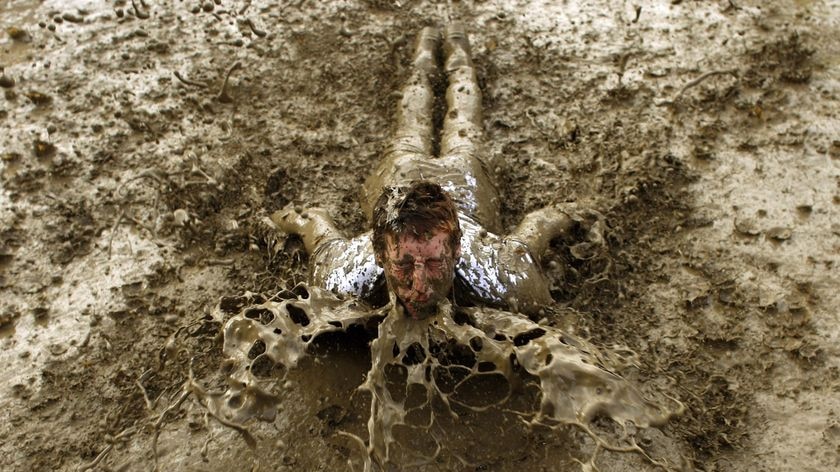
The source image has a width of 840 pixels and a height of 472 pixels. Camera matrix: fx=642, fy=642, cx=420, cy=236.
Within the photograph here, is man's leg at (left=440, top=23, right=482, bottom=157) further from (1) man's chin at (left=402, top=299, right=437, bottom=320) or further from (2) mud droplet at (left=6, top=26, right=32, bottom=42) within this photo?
(2) mud droplet at (left=6, top=26, right=32, bottom=42)

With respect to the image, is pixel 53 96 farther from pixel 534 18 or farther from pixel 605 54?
pixel 605 54

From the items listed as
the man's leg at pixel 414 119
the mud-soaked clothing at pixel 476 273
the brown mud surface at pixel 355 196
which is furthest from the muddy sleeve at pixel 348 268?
the man's leg at pixel 414 119

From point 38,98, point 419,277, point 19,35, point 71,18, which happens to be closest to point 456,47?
point 419,277

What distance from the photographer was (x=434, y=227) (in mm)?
2408

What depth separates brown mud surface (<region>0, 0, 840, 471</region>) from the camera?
266 centimetres

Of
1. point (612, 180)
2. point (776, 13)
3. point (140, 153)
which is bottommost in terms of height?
point (140, 153)

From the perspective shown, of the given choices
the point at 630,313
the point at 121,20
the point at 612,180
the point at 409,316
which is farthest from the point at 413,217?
the point at 121,20

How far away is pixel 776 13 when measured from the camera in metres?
4.82

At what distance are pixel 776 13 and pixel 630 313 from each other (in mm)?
3149

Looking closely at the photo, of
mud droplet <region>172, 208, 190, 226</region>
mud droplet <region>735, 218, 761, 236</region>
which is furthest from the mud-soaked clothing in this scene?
mud droplet <region>735, 218, 761, 236</region>

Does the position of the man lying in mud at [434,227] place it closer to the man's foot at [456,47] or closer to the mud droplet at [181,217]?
the man's foot at [456,47]

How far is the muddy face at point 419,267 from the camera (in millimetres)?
2398

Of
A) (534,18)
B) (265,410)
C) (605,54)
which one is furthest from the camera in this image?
(534,18)

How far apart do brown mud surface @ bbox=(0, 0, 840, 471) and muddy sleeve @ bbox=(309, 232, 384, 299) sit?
0.22 m
